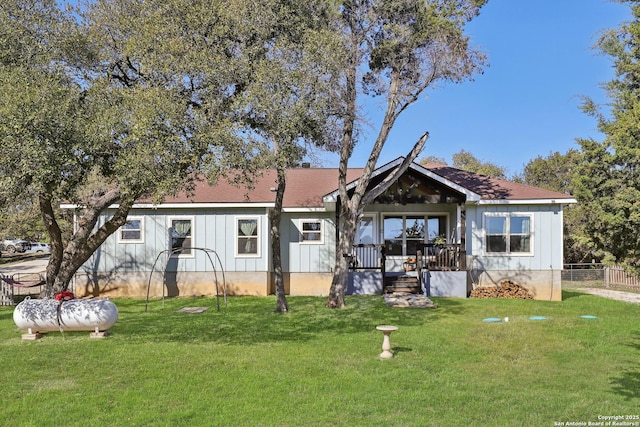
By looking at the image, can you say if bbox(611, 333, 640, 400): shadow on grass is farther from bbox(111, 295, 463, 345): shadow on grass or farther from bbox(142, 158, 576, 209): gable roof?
bbox(142, 158, 576, 209): gable roof

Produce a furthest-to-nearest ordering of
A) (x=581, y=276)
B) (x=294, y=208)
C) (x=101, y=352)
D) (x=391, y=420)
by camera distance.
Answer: (x=581, y=276)
(x=294, y=208)
(x=101, y=352)
(x=391, y=420)

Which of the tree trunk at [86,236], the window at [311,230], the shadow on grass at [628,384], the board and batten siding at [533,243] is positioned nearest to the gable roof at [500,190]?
the board and batten siding at [533,243]

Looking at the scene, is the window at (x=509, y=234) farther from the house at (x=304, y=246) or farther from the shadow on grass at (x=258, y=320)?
the shadow on grass at (x=258, y=320)

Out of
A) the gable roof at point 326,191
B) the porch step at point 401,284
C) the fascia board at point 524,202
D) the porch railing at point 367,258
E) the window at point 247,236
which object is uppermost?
the gable roof at point 326,191

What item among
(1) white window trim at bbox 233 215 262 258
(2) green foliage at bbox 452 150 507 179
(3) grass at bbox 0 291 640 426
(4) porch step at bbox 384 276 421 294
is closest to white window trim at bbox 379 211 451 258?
(4) porch step at bbox 384 276 421 294

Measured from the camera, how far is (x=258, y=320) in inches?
457

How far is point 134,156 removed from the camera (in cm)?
784

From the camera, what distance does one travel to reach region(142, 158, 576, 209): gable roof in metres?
15.8

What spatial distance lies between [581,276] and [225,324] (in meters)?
19.1

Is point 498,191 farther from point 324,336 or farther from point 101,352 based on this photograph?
point 101,352

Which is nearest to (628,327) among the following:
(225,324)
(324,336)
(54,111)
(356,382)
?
(324,336)

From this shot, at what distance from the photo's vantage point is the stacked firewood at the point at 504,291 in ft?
52.0

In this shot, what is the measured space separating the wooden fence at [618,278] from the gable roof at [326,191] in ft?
24.1

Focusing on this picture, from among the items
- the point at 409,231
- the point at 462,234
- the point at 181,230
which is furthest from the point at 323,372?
the point at 409,231
